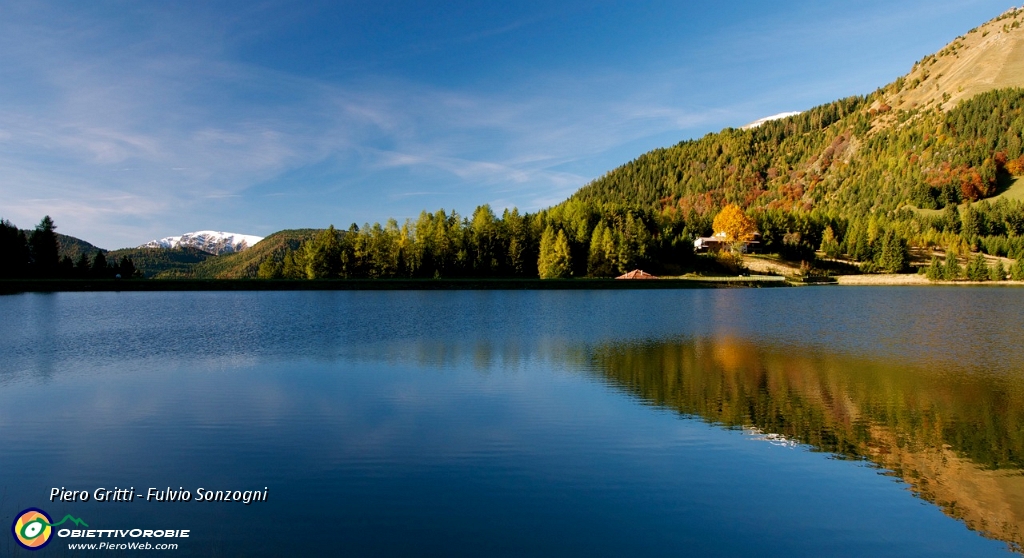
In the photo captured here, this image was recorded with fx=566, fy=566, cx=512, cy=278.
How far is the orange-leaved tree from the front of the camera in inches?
5571

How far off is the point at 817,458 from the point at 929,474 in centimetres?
178

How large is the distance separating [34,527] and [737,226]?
149 m

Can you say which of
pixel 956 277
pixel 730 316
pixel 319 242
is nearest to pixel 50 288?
pixel 319 242

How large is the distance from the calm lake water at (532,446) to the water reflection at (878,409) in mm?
79

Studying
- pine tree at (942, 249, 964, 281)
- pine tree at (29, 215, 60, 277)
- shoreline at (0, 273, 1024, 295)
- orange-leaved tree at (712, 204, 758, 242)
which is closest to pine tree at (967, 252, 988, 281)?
pine tree at (942, 249, 964, 281)

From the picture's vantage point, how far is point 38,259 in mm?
92250

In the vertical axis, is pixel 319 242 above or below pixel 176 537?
above

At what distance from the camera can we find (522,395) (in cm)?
1662

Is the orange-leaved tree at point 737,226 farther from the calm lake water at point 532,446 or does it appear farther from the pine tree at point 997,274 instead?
the calm lake water at point 532,446

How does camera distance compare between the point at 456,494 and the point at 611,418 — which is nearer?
the point at 456,494

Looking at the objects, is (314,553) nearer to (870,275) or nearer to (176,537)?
(176,537)

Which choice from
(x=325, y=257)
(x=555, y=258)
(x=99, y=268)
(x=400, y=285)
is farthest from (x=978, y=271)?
(x=99, y=268)

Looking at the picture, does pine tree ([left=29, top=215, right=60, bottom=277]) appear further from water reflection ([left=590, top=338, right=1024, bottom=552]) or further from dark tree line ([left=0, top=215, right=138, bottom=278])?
water reflection ([left=590, top=338, right=1024, bottom=552])

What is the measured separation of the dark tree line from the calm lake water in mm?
83120
